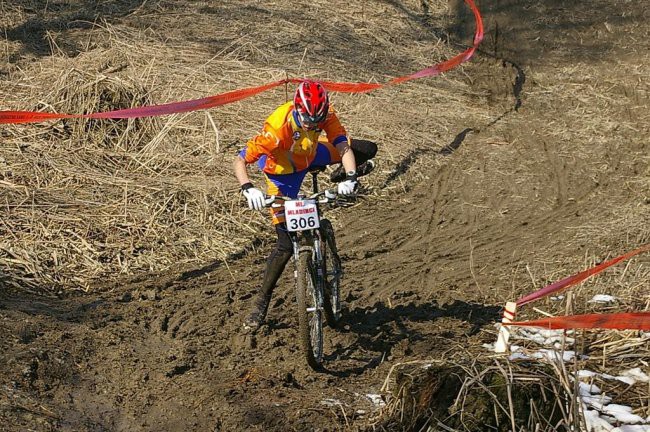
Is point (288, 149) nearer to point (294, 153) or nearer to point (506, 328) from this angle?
point (294, 153)

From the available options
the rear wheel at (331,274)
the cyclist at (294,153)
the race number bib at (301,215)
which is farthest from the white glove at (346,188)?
the rear wheel at (331,274)

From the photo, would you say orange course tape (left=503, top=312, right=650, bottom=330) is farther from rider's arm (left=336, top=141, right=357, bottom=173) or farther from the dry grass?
the dry grass

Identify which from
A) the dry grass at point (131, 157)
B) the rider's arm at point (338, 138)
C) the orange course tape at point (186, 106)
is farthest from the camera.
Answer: the orange course tape at point (186, 106)

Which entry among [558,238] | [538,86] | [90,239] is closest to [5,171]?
[90,239]

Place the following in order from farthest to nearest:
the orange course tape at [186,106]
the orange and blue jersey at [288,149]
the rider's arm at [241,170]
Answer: the orange course tape at [186,106] → the orange and blue jersey at [288,149] → the rider's arm at [241,170]

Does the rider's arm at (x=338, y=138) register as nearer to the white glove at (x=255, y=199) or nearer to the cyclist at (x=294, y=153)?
the cyclist at (x=294, y=153)

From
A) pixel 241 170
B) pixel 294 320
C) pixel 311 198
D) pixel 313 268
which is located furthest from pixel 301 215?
pixel 294 320

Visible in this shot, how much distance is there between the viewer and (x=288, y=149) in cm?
624

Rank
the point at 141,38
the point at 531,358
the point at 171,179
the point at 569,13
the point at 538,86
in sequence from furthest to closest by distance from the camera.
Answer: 1. the point at 569,13
2. the point at 538,86
3. the point at 141,38
4. the point at 171,179
5. the point at 531,358

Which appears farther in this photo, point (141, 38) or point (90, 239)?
point (141, 38)

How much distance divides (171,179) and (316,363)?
4.17 meters

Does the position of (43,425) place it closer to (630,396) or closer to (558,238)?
(630,396)

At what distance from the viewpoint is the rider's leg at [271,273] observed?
20.5 ft

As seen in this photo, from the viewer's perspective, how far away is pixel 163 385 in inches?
229
